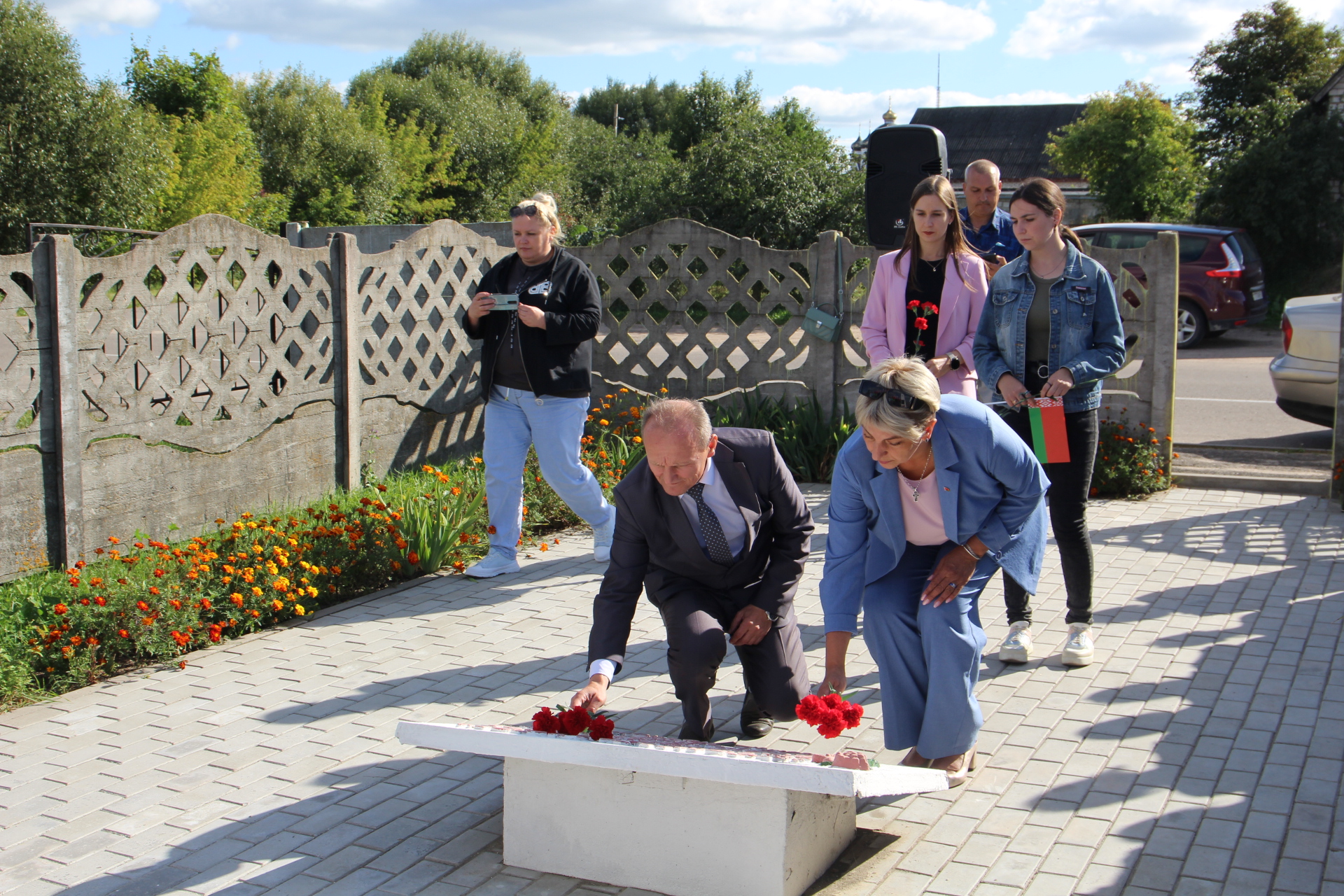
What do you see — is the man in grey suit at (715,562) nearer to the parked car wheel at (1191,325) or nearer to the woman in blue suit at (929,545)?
the woman in blue suit at (929,545)

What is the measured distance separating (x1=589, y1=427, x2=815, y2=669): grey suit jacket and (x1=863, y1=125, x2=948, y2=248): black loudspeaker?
4220mm

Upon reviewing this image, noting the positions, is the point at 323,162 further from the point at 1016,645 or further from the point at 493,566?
the point at 1016,645

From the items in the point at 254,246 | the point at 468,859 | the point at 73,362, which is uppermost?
the point at 254,246

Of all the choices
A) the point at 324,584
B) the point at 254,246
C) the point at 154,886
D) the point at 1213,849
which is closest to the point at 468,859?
the point at 154,886

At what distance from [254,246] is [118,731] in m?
3.48

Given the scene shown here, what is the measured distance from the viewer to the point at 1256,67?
88.9 ft

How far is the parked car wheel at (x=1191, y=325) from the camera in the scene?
18141mm

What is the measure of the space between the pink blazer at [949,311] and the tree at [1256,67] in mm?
23759

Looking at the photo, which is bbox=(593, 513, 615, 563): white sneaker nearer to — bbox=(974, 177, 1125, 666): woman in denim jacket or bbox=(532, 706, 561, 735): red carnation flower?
bbox=(974, 177, 1125, 666): woman in denim jacket

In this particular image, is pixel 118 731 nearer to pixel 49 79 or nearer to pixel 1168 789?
pixel 1168 789

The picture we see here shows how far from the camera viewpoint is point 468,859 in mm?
3408

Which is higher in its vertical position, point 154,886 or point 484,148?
point 484,148

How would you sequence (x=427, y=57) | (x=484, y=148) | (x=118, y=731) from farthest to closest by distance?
(x=427, y=57), (x=484, y=148), (x=118, y=731)

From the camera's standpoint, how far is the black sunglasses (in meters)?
3.38
